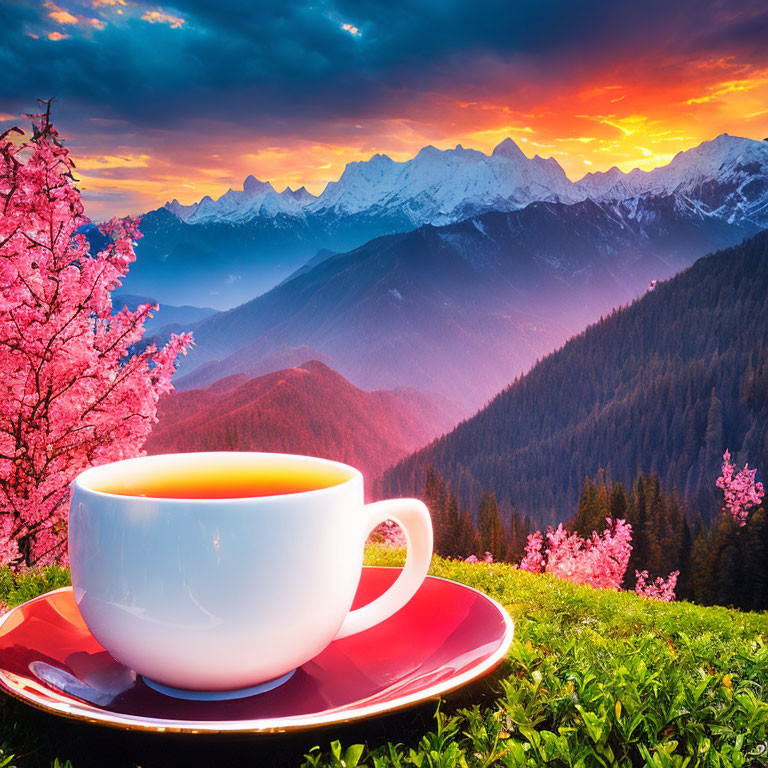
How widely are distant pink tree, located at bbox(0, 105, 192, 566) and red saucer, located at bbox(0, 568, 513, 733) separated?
212 inches

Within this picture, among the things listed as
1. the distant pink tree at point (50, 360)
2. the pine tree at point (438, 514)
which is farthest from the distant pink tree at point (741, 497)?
the distant pink tree at point (50, 360)

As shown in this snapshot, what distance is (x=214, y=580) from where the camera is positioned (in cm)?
125

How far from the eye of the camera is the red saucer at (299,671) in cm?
117

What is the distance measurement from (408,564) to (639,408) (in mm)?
139073

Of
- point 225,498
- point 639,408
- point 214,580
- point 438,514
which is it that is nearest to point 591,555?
point 438,514

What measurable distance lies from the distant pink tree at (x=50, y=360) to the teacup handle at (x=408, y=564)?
574 centimetres

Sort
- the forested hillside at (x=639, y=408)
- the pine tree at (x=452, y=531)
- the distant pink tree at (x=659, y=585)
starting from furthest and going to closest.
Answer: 1. the forested hillside at (x=639, y=408)
2. the pine tree at (x=452, y=531)
3. the distant pink tree at (x=659, y=585)

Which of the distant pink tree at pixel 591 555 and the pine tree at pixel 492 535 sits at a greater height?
the distant pink tree at pixel 591 555

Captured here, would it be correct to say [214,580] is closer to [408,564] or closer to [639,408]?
[408,564]

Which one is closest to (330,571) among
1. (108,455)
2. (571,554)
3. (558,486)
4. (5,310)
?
(5,310)

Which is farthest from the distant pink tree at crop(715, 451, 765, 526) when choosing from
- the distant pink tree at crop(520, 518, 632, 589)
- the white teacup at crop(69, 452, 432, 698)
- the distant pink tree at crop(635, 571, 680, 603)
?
the white teacup at crop(69, 452, 432, 698)

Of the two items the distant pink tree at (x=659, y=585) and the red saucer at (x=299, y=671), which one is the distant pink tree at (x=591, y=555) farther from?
the red saucer at (x=299, y=671)

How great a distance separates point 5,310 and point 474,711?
667 centimetres

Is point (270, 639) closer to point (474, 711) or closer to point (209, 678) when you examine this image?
point (209, 678)
